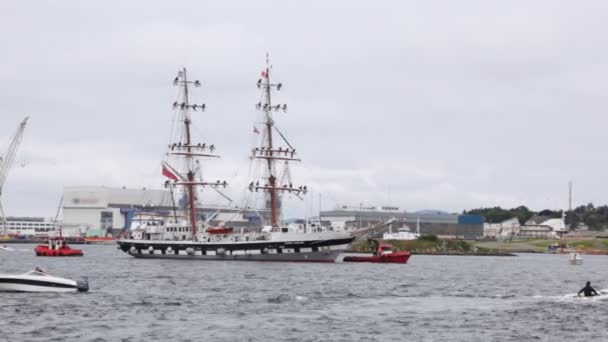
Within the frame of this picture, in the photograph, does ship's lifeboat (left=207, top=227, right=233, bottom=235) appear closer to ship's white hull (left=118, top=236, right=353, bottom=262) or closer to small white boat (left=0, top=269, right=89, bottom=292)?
ship's white hull (left=118, top=236, right=353, bottom=262)

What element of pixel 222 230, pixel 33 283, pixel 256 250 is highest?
pixel 222 230

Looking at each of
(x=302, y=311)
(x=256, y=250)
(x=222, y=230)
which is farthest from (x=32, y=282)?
(x=222, y=230)

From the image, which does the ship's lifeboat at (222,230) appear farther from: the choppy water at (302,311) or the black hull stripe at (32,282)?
the black hull stripe at (32,282)

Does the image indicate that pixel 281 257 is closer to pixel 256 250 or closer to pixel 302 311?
pixel 256 250

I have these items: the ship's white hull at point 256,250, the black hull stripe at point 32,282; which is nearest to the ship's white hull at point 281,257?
the ship's white hull at point 256,250

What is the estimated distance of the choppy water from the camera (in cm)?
5809

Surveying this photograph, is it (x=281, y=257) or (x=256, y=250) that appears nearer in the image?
(x=281, y=257)

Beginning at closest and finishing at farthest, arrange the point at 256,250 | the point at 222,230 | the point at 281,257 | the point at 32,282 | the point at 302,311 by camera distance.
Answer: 1. the point at 302,311
2. the point at 32,282
3. the point at 281,257
4. the point at 256,250
5. the point at 222,230

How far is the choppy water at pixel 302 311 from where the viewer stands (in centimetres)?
5809

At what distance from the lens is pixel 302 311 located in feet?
230

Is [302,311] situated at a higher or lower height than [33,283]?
lower

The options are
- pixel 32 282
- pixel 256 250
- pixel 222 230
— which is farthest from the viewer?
pixel 222 230

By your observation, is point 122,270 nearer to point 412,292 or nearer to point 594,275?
point 412,292

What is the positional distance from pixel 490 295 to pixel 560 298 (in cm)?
645
